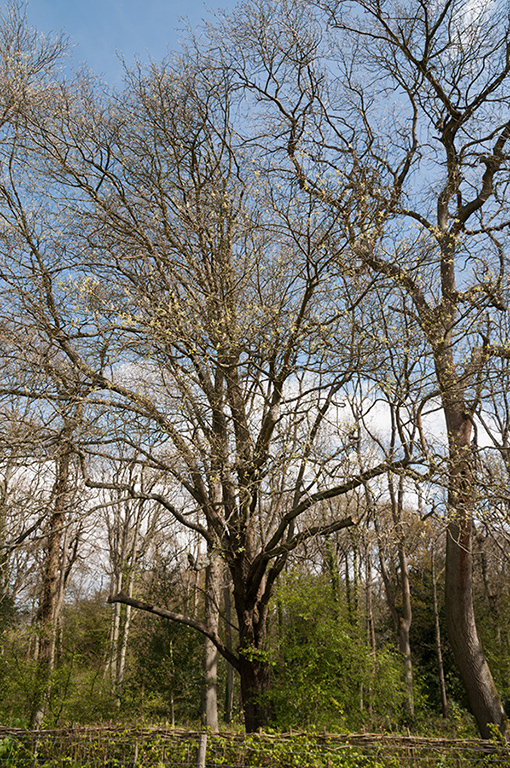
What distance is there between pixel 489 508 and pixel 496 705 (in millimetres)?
3238

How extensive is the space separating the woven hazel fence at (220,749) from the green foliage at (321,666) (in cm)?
118

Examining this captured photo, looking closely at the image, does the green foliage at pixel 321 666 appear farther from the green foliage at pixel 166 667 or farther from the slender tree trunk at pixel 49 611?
the green foliage at pixel 166 667

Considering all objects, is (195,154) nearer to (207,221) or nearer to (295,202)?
(207,221)

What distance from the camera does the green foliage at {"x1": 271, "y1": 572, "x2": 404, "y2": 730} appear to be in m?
6.16

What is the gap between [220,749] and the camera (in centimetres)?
473

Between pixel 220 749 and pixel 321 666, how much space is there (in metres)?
2.09

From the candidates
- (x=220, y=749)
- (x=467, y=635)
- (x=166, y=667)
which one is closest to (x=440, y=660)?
(x=166, y=667)

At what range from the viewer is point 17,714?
737 centimetres

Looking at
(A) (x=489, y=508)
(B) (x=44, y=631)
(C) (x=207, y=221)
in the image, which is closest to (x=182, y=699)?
(B) (x=44, y=631)

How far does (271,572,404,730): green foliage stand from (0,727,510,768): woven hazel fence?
3.88 ft

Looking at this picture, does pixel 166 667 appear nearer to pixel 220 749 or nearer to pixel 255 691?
pixel 255 691

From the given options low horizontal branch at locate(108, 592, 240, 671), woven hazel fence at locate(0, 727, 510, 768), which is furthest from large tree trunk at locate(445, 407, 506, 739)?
low horizontal branch at locate(108, 592, 240, 671)

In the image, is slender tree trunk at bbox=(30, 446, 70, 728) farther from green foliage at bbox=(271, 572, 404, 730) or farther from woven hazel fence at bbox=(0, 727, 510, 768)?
green foliage at bbox=(271, 572, 404, 730)

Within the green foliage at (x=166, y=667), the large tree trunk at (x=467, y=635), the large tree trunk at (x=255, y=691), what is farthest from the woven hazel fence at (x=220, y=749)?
the green foliage at (x=166, y=667)
